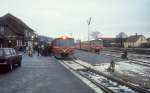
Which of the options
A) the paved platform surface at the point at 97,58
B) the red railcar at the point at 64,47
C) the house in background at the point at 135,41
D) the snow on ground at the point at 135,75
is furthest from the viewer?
the house in background at the point at 135,41

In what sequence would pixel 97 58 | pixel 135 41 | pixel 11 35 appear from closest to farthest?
pixel 97 58 < pixel 11 35 < pixel 135 41

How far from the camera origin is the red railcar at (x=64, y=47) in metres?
41.9

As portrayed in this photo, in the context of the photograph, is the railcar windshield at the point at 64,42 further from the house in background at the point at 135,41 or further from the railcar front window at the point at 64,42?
the house in background at the point at 135,41

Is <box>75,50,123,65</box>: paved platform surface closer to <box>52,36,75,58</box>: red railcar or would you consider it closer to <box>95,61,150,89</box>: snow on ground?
<box>52,36,75,58</box>: red railcar

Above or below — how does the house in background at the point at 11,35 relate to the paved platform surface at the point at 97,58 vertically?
above

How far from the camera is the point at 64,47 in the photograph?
42156 mm

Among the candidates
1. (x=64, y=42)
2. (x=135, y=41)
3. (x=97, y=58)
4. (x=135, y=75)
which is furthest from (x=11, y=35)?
(x=135, y=41)

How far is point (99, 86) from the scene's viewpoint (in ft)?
46.4

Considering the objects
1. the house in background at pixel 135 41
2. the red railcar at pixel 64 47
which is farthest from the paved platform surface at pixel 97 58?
the house in background at pixel 135 41

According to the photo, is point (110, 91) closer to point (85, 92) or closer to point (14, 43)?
point (85, 92)

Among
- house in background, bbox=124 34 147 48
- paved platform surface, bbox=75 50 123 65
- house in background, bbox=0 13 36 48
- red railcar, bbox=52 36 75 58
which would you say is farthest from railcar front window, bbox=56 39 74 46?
house in background, bbox=124 34 147 48

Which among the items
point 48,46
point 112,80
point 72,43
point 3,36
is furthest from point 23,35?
point 112,80

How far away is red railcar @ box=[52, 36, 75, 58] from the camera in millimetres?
41906

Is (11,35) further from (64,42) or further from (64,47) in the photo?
(64,47)
